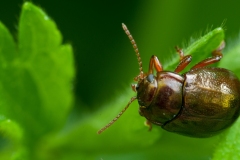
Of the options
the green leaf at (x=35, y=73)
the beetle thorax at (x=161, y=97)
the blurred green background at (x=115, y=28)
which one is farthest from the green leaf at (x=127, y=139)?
the blurred green background at (x=115, y=28)

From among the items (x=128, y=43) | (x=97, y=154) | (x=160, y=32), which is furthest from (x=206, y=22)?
(x=97, y=154)

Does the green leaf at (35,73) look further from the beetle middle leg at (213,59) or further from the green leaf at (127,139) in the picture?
the beetle middle leg at (213,59)

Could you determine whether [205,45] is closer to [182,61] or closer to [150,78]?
[182,61]

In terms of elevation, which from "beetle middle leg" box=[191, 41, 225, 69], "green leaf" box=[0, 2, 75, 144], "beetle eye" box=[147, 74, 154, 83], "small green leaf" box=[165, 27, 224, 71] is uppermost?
"green leaf" box=[0, 2, 75, 144]

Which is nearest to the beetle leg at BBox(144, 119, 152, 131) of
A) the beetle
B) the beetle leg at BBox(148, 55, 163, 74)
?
the beetle

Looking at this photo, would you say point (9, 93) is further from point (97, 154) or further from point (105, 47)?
point (105, 47)

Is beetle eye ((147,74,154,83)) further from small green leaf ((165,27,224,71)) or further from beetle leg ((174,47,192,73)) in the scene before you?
small green leaf ((165,27,224,71))
